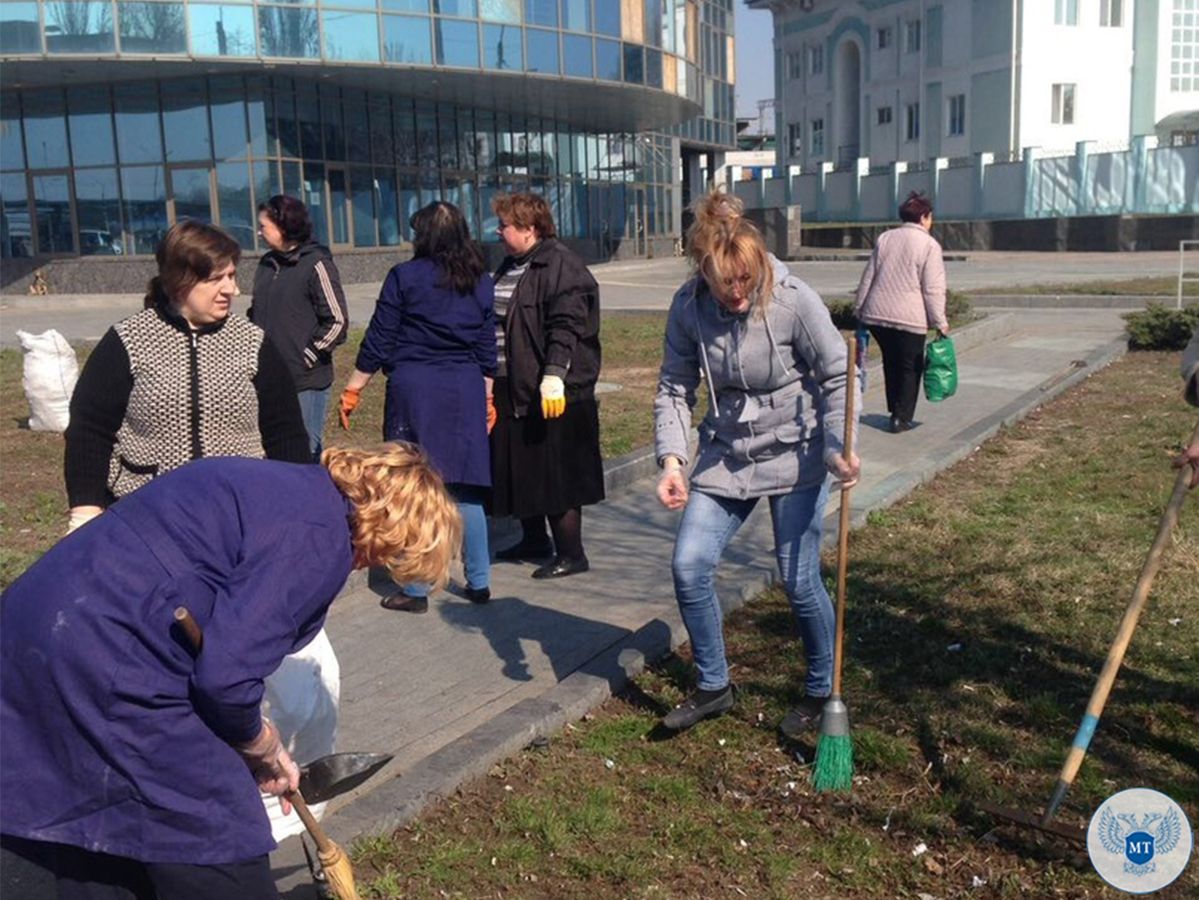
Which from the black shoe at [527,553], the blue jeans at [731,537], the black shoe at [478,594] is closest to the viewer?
the blue jeans at [731,537]

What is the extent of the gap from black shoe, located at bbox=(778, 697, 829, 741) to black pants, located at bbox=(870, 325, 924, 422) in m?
5.68

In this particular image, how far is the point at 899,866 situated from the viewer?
3631mm

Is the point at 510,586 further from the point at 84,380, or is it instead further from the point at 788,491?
the point at 84,380

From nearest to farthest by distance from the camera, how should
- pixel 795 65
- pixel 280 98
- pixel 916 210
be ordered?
pixel 916 210
pixel 280 98
pixel 795 65

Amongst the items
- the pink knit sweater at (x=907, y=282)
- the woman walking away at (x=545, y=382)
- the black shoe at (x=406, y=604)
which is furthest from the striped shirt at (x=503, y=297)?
the pink knit sweater at (x=907, y=282)

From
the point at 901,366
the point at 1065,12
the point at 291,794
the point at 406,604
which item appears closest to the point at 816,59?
the point at 1065,12

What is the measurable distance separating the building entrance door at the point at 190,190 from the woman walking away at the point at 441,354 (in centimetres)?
2385

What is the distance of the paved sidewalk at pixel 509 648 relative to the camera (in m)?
4.19

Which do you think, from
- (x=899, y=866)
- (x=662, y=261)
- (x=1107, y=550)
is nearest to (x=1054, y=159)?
(x=662, y=261)

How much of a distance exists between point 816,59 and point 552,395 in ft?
204

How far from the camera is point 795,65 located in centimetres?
6612

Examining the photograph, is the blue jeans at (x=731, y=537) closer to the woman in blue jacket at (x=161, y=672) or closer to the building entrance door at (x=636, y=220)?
the woman in blue jacket at (x=161, y=672)

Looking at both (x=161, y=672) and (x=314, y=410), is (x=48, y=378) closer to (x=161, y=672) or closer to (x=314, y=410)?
(x=314, y=410)

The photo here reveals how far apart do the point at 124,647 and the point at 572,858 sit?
181 centimetres
